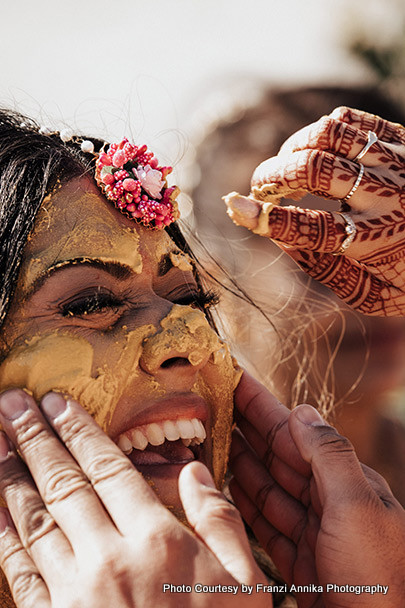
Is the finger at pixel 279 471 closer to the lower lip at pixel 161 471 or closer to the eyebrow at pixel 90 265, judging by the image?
the lower lip at pixel 161 471

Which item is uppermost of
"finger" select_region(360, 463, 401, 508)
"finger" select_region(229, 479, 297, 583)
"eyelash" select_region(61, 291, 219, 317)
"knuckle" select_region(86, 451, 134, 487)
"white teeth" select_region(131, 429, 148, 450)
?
"eyelash" select_region(61, 291, 219, 317)

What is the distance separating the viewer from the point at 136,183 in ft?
6.03

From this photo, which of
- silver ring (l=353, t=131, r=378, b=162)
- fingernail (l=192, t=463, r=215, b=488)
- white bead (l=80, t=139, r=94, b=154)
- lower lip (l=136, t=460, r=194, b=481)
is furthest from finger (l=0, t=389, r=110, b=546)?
Result: silver ring (l=353, t=131, r=378, b=162)

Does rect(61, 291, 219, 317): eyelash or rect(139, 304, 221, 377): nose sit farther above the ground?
rect(61, 291, 219, 317): eyelash

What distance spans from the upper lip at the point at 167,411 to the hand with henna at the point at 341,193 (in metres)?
0.56

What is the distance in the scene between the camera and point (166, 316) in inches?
70.2

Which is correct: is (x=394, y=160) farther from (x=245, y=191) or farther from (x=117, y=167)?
(x=245, y=191)

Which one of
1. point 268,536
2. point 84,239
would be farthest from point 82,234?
point 268,536

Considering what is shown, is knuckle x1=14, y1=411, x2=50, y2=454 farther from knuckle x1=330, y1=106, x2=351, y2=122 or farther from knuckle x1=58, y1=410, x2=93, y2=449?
knuckle x1=330, y1=106, x2=351, y2=122

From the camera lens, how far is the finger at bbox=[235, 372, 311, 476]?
206 cm

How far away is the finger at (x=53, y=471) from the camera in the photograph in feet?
4.20

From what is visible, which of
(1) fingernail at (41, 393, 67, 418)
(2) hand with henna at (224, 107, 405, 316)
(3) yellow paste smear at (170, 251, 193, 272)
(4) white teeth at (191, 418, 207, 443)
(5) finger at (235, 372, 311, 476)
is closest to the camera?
(1) fingernail at (41, 393, 67, 418)

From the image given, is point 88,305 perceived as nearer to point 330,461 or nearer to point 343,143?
point 330,461

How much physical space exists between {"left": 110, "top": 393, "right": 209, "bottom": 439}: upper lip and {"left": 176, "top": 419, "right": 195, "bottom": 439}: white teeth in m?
0.02
